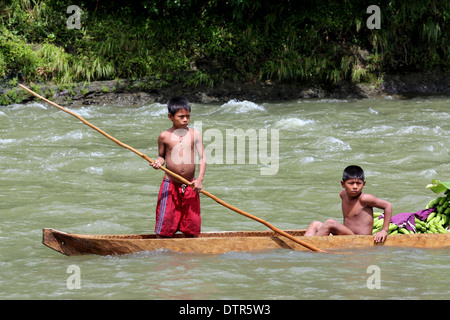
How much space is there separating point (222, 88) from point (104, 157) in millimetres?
5813

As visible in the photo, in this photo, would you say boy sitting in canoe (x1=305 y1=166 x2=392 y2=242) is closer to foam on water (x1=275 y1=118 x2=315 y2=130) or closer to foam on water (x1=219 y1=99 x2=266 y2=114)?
foam on water (x1=275 y1=118 x2=315 y2=130)

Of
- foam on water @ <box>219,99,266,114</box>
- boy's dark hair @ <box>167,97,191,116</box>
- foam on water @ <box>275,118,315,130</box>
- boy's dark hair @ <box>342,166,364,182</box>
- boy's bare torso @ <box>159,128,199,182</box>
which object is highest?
boy's dark hair @ <box>167,97,191,116</box>

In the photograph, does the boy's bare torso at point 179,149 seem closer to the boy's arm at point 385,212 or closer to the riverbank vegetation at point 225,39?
the boy's arm at point 385,212

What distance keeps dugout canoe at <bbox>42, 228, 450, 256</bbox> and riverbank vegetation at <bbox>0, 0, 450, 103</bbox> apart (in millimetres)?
9271

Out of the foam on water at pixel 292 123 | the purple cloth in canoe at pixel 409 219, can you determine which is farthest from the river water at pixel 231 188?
the purple cloth in canoe at pixel 409 219

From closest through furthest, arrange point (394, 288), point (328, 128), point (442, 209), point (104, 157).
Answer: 1. point (394, 288)
2. point (442, 209)
3. point (104, 157)
4. point (328, 128)

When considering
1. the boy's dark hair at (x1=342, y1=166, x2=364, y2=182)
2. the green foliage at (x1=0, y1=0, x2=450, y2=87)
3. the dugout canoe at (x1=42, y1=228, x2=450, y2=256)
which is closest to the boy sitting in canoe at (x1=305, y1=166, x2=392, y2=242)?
the boy's dark hair at (x1=342, y1=166, x2=364, y2=182)

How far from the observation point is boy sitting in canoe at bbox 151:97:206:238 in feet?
18.3

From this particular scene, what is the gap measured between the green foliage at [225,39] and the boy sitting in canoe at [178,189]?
902cm
